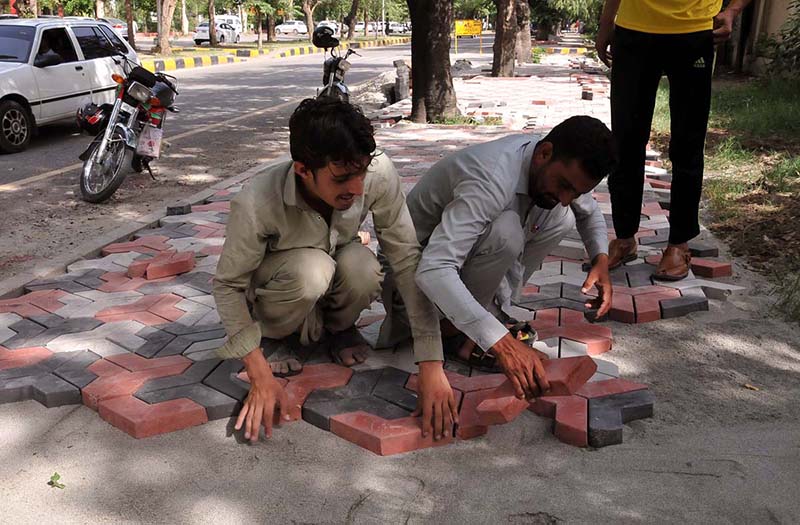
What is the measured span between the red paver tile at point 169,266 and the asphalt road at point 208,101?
3.35 meters

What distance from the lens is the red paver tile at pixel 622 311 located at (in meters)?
3.15

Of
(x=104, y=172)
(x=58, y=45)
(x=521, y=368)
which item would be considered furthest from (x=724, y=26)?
(x=58, y=45)

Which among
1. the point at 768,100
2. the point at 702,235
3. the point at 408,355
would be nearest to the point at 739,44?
the point at 768,100

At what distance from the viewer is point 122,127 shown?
5852mm

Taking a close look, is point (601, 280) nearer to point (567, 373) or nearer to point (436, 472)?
point (567, 373)

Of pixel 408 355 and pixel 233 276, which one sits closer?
pixel 233 276

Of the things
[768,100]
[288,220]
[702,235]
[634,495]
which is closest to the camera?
[634,495]

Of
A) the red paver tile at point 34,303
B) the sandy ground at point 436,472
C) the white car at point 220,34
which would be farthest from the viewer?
the white car at point 220,34

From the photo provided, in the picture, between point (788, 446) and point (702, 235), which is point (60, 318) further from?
point (702, 235)

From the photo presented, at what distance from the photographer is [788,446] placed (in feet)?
7.31

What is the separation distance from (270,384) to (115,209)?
3753 mm

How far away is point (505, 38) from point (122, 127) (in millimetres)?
11788

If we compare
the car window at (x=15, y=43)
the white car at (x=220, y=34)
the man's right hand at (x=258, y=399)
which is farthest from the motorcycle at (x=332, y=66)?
the white car at (x=220, y=34)

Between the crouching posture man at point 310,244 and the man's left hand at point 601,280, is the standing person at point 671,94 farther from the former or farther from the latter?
the crouching posture man at point 310,244
